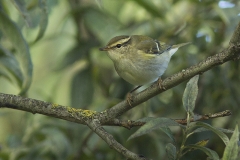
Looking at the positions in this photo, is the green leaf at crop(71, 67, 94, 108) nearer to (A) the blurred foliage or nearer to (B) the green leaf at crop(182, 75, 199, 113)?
(A) the blurred foliage

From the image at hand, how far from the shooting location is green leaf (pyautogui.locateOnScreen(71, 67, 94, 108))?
3.59m

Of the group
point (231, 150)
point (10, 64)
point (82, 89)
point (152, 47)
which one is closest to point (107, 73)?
point (82, 89)

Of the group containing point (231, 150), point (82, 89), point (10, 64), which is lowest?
point (231, 150)

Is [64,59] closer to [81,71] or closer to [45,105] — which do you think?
[81,71]

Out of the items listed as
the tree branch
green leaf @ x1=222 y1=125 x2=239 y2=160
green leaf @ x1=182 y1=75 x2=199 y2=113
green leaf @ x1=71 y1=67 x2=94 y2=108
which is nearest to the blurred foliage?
green leaf @ x1=71 y1=67 x2=94 y2=108

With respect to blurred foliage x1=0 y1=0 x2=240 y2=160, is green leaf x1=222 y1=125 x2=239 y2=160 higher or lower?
lower

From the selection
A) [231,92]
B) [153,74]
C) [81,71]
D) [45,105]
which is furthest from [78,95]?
[45,105]

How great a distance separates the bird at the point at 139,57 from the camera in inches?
110

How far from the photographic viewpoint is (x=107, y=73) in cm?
413

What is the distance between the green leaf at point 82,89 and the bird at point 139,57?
64 cm

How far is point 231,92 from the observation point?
2994 millimetres

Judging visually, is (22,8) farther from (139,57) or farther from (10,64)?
(139,57)

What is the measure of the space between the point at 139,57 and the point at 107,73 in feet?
3.95

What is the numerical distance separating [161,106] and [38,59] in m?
2.16
